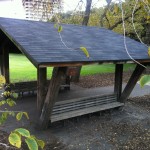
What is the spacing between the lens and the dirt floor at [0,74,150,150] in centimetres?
636

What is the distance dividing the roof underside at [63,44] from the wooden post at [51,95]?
501mm

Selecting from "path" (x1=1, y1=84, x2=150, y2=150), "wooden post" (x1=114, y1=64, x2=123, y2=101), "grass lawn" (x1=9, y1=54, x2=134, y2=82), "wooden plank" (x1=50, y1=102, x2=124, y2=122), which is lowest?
"grass lawn" (x1=9, y1=54, x2=134, y2=82)

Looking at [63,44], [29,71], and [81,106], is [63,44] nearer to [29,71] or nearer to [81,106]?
[81,106]

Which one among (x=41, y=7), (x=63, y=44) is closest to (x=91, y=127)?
(x=63, y=44)

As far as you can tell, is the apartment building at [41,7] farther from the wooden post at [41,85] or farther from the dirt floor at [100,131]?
the dirt floor at [100,131]

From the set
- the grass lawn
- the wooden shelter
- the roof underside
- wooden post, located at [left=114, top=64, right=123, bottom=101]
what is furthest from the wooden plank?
the grass lawn

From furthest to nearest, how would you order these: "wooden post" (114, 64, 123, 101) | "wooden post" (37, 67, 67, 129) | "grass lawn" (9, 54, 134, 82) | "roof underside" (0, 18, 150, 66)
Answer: "grass lawn" (9, 54, 134, 82), "wooden post" (114, 64, 123, 101), "wooden post" (37, 67, 67, 129), "roof underside" (0, 18, 150, 66)

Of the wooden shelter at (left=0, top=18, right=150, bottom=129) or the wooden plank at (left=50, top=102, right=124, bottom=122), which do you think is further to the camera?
the wooden plank at (left=50, top=102, right=124, bottom=122)

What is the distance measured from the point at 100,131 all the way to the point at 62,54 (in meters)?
2.56

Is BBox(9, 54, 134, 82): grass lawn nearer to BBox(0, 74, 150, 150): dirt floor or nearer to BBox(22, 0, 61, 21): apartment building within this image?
BBox(0, 74, 150, 150): dirt floor

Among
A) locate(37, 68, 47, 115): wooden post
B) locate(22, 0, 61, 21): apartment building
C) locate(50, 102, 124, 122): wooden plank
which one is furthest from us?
locate(50, 102, 124, 122): wooden plank

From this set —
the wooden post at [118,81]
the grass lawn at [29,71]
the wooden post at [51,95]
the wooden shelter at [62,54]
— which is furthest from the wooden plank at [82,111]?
the grass lawn at [29,71]

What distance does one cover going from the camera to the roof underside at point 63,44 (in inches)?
245

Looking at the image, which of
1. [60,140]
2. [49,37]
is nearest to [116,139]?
[60,140]
